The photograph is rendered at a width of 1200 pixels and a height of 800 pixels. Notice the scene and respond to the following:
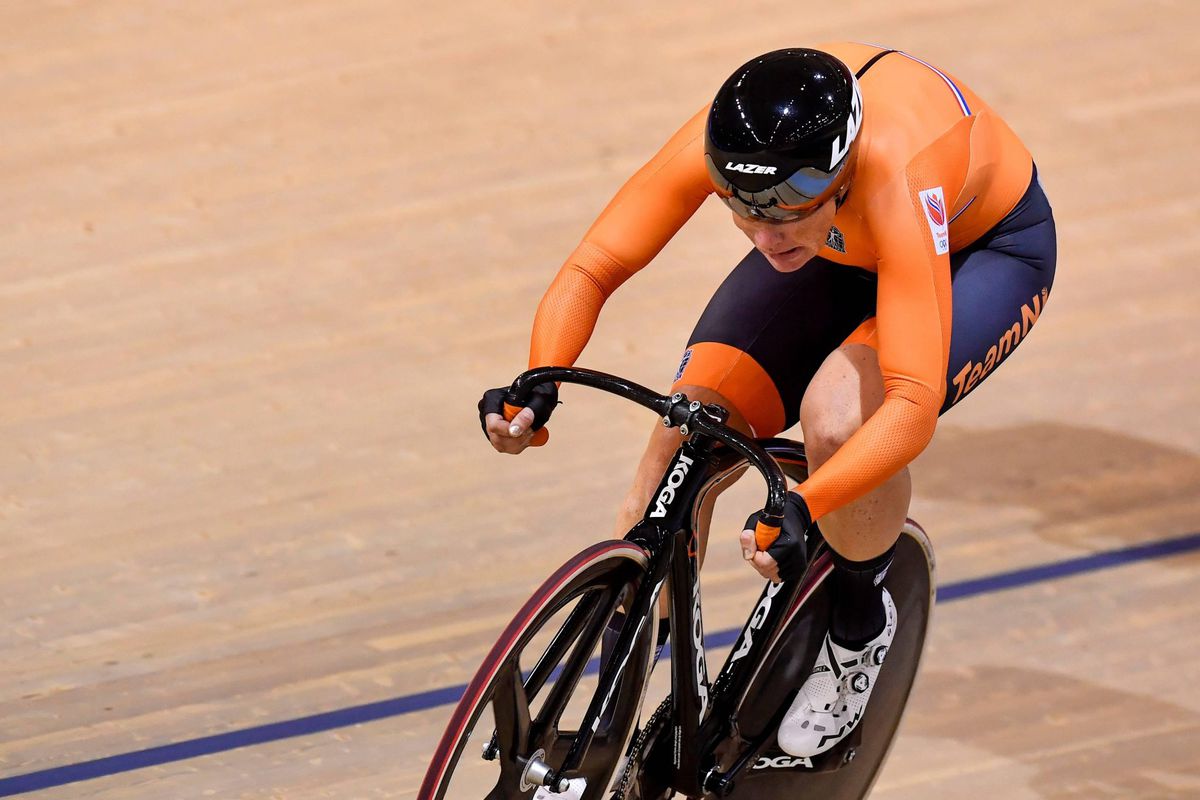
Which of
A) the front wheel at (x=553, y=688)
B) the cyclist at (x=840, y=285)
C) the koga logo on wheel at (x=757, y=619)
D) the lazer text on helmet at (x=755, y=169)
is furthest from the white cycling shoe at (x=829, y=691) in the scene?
the lazer text on helmet at (x=755, y=169)

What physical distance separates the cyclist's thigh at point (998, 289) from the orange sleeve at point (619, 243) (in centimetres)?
44

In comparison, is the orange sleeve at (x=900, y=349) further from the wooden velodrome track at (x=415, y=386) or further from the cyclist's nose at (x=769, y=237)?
the wooden velodrome track at (x=415, y=386)

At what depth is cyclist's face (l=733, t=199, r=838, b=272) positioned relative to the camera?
7.73 feet

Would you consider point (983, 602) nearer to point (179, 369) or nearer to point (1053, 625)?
point (1053, 625)

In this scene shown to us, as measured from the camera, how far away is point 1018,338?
272cm

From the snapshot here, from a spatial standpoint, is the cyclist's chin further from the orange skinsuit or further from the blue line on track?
the blue line on track

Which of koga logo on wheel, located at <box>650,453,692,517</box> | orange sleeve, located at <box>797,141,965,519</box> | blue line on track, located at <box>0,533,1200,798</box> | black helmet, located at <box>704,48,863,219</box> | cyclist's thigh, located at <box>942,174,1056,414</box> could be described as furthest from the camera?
Result: blue line on track, located at <box>0,533,1200,798</box>

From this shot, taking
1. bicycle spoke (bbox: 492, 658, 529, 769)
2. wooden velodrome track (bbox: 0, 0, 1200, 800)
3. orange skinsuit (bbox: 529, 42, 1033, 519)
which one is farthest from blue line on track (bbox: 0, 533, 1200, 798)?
orange skinsuit (bbox: 529, 42, 1033, 519)

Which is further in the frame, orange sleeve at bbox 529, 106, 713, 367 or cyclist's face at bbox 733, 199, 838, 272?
orange sleeve at bbox 529, 106, 713, 367

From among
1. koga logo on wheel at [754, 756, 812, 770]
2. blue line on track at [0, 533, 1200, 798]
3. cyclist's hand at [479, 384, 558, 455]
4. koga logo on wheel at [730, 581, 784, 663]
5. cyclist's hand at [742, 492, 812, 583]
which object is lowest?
blue line on track at [0, 533, 1200, 798]

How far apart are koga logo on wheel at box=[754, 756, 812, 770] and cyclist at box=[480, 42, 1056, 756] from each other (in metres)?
0.05

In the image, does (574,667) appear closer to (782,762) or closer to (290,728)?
(782,762)

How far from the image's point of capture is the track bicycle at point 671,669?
2361mm

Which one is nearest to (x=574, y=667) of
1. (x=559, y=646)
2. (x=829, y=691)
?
(x=559, y=646)
